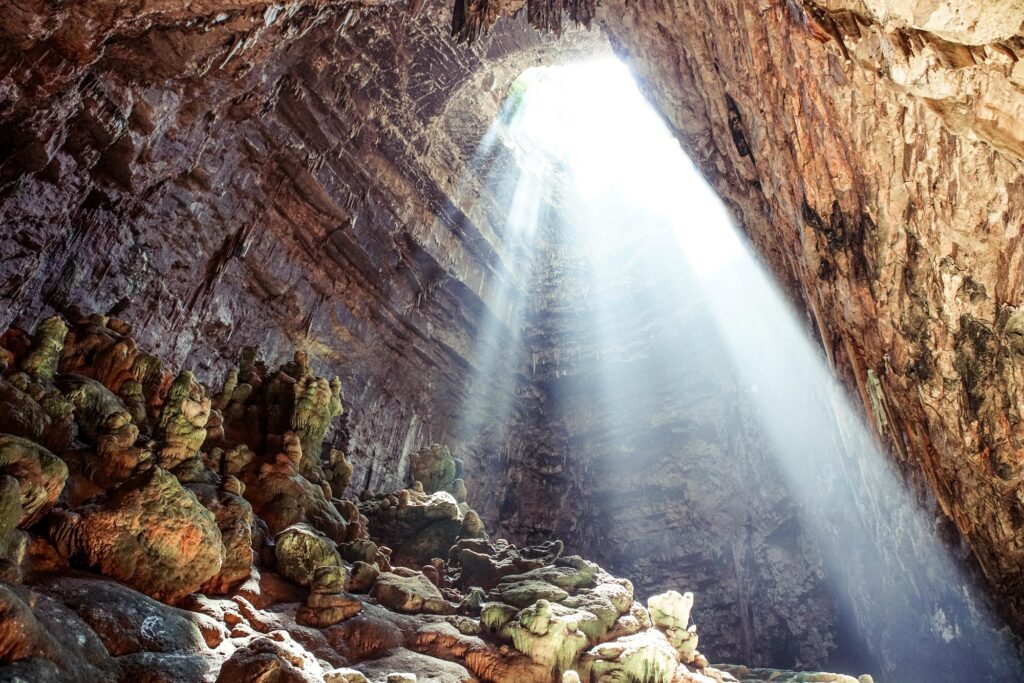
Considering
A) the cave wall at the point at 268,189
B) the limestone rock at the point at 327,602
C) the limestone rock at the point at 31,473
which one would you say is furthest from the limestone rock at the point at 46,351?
the limestone rock at the point at 327,602

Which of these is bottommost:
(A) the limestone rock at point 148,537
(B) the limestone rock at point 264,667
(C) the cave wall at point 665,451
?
(C) the cave wall at point 665,451

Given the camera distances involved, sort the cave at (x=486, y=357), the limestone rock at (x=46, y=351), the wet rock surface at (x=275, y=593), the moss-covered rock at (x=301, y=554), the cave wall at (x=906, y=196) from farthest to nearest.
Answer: the moss-covered rock at (x=301, y=554) → the limestone rock at (x=46, y=351) → the cave at (x=486, y=357) → the wet rock surface at (x=275, y=593) → the cave wall at (x=906, y=196)

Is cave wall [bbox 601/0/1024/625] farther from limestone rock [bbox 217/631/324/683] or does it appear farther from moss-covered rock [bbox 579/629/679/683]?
limestone rock [bbox 217/631/324/683]

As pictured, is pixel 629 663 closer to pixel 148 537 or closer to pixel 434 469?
pixel 148 537

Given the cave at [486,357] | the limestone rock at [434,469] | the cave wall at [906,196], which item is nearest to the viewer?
the cave wall at [906,196]

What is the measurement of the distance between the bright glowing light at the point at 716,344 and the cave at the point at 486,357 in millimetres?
137

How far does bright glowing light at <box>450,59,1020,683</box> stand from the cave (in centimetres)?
14

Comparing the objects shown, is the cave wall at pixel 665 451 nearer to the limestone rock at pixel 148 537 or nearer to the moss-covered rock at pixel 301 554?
the moss-covered rock at pixel 301 554

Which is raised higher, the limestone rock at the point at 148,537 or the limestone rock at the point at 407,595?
the limestone rock at the point at 148,537

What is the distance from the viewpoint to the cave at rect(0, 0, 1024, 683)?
5.45 metres

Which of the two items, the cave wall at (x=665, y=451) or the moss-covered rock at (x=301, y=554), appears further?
the cave wall at (x=665, y=451)

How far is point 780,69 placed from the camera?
7.01 meters

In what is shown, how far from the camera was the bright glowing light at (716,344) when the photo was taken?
1051 centimetres

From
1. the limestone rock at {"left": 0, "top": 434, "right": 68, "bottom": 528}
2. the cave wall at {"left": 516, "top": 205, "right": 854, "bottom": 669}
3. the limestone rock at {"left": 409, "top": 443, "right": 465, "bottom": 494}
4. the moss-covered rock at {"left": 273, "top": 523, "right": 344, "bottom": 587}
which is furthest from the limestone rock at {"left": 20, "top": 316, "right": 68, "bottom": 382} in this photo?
the cave wall at {"left": 516, "top": 205, "right": 854, "bottom": 669}
